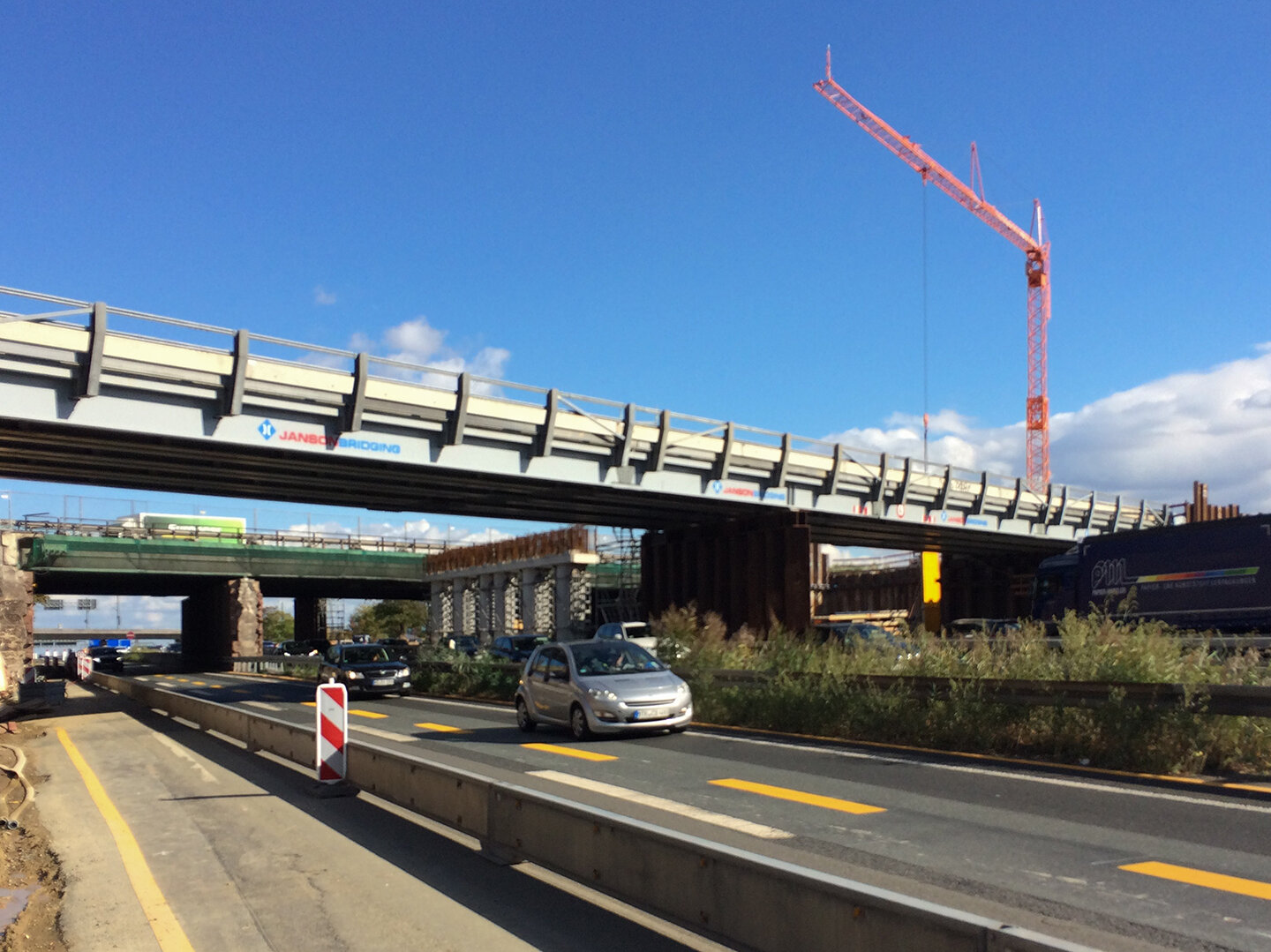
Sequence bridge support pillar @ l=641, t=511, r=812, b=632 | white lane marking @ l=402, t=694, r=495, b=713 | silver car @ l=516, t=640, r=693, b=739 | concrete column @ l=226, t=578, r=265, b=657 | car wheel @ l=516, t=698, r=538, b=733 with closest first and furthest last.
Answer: silver car @ l=516, t=640, r=693, b=739 < car wheel @ l=516, t=698, r=538, b=733 < white lane marking @ l=402, t=694, r=495, b=713 < bridge support pillar @ l=641, t=511, r=812, b=632 < concrete column @ l=226, t=578, r=265, b=657

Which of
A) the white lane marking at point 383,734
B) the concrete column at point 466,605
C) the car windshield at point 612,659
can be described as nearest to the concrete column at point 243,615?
the concrete column at point 466,605

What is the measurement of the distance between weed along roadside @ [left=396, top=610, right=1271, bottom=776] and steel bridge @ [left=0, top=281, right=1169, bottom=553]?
30.2 ft

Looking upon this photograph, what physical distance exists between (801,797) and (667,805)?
1346 millimetres

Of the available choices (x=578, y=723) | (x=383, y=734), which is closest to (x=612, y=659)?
(x=578, y=723)

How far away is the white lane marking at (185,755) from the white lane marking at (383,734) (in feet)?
8.81

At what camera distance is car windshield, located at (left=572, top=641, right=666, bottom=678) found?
53.1 ft

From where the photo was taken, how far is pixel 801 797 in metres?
10.2

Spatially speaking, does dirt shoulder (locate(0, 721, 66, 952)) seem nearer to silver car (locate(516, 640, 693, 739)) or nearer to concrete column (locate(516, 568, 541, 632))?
silver car (locate(516, 640, 693, 739))

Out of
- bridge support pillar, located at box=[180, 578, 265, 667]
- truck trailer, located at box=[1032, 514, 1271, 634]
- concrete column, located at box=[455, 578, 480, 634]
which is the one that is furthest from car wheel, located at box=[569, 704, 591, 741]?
concrete column, located at box=[455, 578, 480, 634]

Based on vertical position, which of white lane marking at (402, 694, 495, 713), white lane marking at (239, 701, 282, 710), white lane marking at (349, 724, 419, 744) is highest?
white lane marking at (349, 724, 419, 744)

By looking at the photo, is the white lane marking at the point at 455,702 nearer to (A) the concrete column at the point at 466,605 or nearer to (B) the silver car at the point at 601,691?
(B) the silver car at the point at 601,691

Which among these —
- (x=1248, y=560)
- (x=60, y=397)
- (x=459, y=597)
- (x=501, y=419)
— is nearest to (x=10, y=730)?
(x=60, y=397)

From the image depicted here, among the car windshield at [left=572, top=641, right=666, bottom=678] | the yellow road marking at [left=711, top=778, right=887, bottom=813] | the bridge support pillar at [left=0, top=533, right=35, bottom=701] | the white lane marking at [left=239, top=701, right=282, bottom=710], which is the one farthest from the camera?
the bridge support pillar at [left=0, top=533, right=35, bottom=701]

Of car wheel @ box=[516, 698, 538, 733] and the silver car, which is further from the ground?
the silver car
